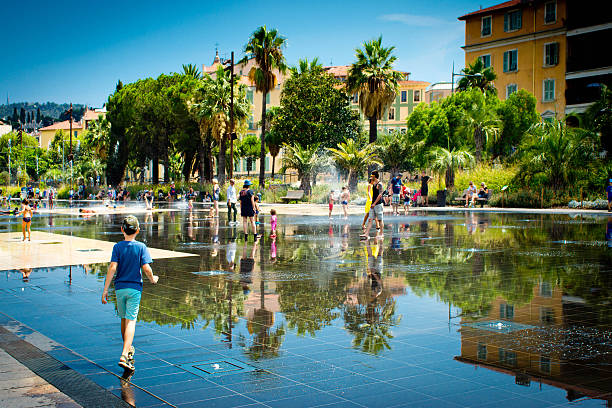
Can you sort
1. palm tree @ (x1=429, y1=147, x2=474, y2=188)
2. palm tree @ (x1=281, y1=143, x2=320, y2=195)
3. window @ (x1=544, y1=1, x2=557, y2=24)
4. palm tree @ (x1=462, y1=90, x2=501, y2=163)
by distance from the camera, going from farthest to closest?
1. window @ (x1=544, y1=1, x2=557, y2=24)
2. palm tree @ (x1=281, y1=143, x2=320, y2=195)
3. palm tree @ (x1=462, y1=90, x2=501, y2=163)
4. palm tree @ (x1=429, y1=147, x2=474, y2=188)

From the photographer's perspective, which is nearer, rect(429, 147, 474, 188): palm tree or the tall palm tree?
rect(429, 147, 474, 188): palm tree

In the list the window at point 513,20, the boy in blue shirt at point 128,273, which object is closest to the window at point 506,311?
the boy in blue shirt at point 128,273

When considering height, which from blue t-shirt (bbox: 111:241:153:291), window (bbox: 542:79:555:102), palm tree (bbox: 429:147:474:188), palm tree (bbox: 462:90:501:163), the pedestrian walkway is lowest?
the pedestrian walkway

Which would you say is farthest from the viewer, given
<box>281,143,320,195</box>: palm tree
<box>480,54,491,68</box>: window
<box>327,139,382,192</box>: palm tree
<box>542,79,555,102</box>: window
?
<box>480,54,491,68</box>: window

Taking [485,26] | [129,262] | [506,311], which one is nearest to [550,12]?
[485,26]

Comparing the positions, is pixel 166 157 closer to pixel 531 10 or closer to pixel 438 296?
pixel 531 10

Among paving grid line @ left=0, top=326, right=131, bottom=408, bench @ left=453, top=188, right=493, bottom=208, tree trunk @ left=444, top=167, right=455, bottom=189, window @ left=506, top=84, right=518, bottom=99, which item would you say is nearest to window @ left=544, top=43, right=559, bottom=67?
window @ left=506, top=84, right=518, bottom=99

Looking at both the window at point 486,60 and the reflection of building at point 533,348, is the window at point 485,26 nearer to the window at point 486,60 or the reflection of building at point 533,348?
the window at point 486,60

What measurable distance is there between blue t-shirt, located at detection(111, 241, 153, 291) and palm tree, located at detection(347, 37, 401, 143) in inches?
1808

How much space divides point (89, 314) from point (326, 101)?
2093 inches

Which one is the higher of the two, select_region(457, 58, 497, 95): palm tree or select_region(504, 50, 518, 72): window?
select_region(504, 50, 518, 72): window

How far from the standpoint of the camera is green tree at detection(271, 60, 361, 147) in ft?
197

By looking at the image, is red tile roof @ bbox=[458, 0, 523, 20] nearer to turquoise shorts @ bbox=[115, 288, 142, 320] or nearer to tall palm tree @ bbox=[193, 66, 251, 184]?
tall palm tree @ bbox=[193, 66, 251, 184]

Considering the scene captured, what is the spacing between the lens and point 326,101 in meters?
60.2
